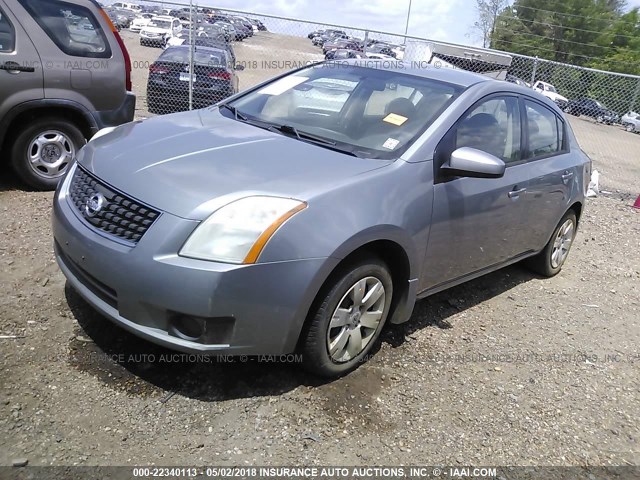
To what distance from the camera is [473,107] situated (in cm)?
363

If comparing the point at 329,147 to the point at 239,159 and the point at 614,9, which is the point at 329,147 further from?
the point at 614,9

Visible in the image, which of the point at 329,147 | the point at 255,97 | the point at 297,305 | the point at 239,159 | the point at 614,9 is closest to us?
A: the point at 297,305

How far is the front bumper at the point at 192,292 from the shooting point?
2504 millimetres

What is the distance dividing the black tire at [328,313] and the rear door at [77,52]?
379 centimetres

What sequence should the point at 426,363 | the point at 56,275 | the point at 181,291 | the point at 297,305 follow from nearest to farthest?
1. the point at 181,291
2. the point at 297,305
3. the point at 426,363
4. the point at 56,275

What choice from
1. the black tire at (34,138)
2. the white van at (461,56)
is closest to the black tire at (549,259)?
the white van at (461,56)

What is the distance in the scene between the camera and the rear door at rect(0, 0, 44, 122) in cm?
499

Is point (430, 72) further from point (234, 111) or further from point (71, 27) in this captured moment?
point (71, 27)

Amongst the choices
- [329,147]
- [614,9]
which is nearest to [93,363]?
[329,147]

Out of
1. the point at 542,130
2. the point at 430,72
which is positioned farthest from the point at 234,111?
the point at 542,130

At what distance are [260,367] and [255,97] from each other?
6.64ft

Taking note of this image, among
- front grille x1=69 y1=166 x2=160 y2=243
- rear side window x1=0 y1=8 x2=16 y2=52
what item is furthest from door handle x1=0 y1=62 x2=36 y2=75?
front grille x1=69 y1=166 x2=160 y2=243

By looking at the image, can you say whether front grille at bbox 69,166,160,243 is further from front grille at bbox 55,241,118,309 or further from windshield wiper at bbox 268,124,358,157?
windshield wiper at bbox 268,124,358,157

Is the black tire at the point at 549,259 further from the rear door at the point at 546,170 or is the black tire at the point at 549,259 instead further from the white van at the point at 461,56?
the white van at the point at 461,56
